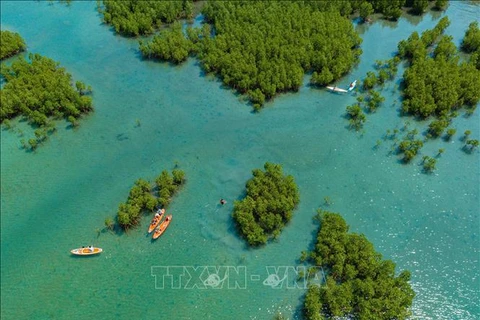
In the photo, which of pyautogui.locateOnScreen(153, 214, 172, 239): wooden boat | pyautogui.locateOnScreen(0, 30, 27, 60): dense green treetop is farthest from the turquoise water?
pyautogui.locateOnScreen(0, 30, 27, 60): dense green treetop

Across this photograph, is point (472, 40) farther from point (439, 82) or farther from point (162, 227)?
point (162, 227)

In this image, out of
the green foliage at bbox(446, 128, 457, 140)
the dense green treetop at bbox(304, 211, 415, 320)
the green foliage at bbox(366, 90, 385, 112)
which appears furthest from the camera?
the green foliage at bbox(366, 90, 385, 112)

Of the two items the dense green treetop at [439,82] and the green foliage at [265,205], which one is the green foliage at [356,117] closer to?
the dense green treetop at [439,82]

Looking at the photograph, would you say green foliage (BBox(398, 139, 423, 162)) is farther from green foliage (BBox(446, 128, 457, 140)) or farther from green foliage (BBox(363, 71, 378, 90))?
green foliage (BBox(363, 71, 378, 90))

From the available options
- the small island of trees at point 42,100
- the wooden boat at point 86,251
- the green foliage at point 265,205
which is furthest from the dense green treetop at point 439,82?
the small island of trees at point 42,100

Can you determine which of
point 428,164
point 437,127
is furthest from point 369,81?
point 428,164

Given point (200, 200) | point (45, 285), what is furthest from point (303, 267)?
point (45, 285)
